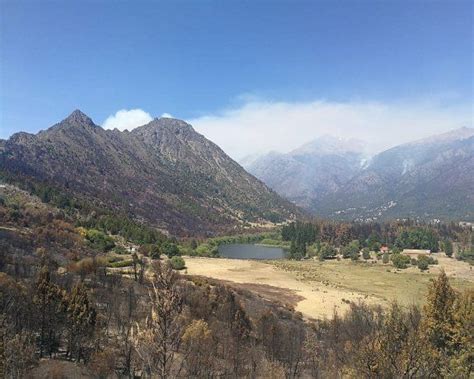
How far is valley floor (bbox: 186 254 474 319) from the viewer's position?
91.5 meters

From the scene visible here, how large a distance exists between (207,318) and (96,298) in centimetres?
1503

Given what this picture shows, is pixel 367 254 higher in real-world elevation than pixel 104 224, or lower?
lower

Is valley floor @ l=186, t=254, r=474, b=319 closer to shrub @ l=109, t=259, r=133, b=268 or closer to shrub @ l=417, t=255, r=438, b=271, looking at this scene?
shrub @ l=417, t=255, r=438, b=271

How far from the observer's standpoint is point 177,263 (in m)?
126

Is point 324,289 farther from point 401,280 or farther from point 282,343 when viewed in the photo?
point 282,343

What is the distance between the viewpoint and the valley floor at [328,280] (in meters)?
91.5

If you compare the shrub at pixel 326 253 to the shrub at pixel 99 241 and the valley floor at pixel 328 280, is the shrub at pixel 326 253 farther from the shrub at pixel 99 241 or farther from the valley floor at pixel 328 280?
the shrub at pixel 99 241

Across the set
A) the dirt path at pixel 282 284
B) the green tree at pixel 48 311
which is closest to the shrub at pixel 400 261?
the dirt path at pixel 282 284

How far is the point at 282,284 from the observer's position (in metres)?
112

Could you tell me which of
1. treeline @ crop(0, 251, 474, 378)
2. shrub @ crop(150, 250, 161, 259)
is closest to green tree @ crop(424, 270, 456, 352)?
treeline @ crop(0, 251, 474, 378)

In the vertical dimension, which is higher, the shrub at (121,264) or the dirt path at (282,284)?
the shrub at (121,264)

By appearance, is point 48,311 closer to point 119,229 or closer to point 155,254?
point 155,254

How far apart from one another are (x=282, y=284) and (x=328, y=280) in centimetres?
1816

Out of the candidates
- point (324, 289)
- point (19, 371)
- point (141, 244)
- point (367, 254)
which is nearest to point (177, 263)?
point (141, 244)
